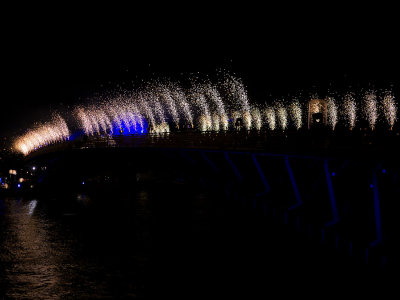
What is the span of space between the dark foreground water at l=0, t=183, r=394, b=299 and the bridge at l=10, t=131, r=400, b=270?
967mm

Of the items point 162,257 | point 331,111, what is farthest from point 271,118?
point 162,257

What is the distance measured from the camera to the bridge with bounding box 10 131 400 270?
16906 millimetres

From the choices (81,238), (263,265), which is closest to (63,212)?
(81,238)

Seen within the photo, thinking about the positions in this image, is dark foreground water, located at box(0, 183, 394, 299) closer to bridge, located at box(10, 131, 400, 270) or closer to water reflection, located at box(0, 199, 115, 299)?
water reflection, located at box(0, 199, 115, 299)

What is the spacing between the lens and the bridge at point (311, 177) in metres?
16.9

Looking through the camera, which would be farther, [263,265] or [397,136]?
[263,265]

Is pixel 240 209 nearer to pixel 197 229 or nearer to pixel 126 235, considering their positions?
pixel 197 229

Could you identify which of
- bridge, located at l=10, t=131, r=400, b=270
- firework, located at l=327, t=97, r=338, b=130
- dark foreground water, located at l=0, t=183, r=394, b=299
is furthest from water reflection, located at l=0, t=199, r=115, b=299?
firework, located at l=327, t=97, r=338, b=130

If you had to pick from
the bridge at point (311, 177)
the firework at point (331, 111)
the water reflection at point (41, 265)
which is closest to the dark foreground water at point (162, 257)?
the water reflection at point (41, 265)

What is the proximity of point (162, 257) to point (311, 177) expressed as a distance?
46.5ft

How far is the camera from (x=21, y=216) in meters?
32.5

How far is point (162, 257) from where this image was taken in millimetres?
20281

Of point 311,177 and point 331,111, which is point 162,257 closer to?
point 311,177

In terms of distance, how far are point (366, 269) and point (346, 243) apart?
2.27 metres
